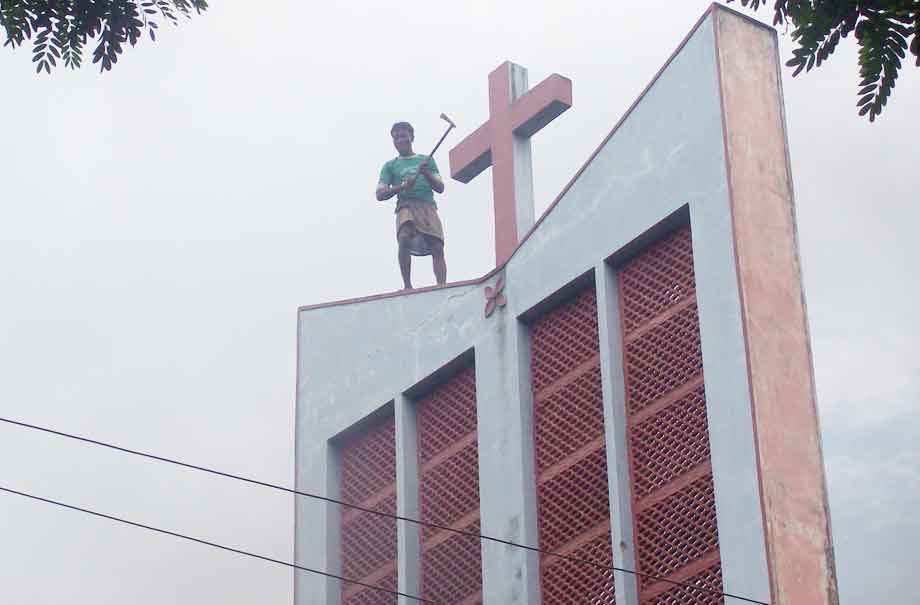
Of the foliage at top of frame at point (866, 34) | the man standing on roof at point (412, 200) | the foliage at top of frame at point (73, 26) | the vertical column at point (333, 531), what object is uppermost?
the man standing on roof at point (412, 200)

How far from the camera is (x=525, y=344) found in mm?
12906

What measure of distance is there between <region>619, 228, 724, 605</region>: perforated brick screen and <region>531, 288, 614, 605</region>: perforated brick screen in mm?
392

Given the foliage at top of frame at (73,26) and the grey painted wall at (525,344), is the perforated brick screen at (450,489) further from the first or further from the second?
the foliage at top of frame at (73,26)

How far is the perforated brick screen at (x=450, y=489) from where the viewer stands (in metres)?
13.0

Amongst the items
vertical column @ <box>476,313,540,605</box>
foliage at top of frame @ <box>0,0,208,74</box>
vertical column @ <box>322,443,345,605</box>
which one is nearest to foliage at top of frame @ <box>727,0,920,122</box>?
foliage at top of frame @ <box>0,0,208,74</box>

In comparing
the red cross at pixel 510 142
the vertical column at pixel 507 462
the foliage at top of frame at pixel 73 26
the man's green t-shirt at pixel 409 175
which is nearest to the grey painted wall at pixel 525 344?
the vertical column at pixel 507 462

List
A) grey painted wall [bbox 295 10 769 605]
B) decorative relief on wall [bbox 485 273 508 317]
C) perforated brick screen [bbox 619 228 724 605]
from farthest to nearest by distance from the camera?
decorative relief on wall [bbox 485 273 508 317] < perforated brick screen [bbox 619 228 724 605] < grey painted wall [bbox 295 10 769 605]

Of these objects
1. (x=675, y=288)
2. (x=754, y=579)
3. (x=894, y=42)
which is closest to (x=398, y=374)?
(x=675, y=288)

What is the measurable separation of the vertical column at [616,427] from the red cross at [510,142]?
62.9 inches

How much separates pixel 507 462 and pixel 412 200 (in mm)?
2970

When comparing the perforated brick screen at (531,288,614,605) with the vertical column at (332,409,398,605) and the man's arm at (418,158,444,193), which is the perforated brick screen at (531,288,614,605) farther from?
the man's arm at (418,158,444,193)

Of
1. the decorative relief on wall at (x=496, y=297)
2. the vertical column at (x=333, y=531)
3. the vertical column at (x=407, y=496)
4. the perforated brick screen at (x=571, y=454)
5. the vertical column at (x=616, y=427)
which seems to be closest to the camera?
the vertical column at (x=616, y=427)

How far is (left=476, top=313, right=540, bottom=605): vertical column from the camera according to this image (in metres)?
12.3

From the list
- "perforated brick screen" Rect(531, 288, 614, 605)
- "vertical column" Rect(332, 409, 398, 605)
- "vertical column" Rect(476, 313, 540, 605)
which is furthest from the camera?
"vertical column" Rect(332, 409, 398, 605)
